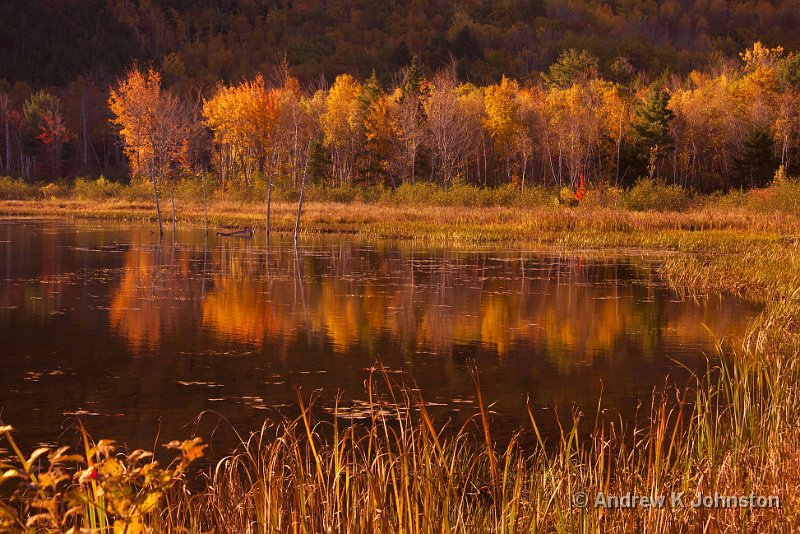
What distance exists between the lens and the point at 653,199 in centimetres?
5206

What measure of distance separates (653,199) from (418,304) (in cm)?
3227

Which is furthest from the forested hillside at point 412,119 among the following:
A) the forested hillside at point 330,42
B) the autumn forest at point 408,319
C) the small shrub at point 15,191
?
the small shrub at point 15,191

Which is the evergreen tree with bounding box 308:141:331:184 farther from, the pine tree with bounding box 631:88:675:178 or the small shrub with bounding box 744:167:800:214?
the small shrub with bounding box 744:167:800:214

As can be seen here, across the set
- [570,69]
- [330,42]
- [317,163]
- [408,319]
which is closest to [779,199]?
[408,319]

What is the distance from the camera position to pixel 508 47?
563 ft

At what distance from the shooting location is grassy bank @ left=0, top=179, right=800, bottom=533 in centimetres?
577

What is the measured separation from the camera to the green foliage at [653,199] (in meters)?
52.2

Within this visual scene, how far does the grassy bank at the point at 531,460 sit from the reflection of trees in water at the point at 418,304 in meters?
2.08

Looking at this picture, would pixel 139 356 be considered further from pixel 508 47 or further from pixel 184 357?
pixel 508 47

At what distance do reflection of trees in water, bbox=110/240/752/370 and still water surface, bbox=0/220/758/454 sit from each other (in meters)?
0.07

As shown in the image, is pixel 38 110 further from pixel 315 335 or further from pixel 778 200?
pixel 315 335

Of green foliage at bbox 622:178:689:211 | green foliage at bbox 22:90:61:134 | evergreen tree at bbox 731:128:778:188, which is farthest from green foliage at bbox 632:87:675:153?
green foliage at bbox 22:90:61:134

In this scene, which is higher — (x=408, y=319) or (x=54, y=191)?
(x=54, y=191)

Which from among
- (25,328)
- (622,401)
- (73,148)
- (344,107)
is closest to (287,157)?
(344,107)
